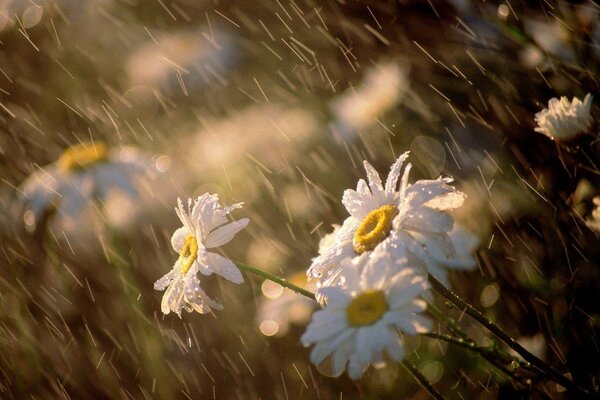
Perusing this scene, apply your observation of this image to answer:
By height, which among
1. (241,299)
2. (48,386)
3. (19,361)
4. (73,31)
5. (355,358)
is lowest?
(241,299)

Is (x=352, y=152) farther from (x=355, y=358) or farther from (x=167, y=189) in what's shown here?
(x=355, y=358)

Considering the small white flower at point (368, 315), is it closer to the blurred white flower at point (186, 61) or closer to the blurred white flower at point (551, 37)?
the blurred white flower at point (551, 37)

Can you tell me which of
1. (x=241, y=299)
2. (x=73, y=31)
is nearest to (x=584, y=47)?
(x=241, y=299)

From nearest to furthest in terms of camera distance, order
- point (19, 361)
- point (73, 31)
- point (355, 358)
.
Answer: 1. point (355, 358)
2. point (19, 361)
3. point (73, 31)

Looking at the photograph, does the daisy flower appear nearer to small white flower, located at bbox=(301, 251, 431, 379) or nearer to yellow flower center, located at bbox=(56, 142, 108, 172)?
small white flower, located at bbox=(301, 251, 431, 379)

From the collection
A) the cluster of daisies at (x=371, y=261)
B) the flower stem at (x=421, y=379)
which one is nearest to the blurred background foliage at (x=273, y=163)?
the cluster of daisies at (x=371, y=261)

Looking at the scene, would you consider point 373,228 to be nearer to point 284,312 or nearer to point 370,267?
point 370,267
